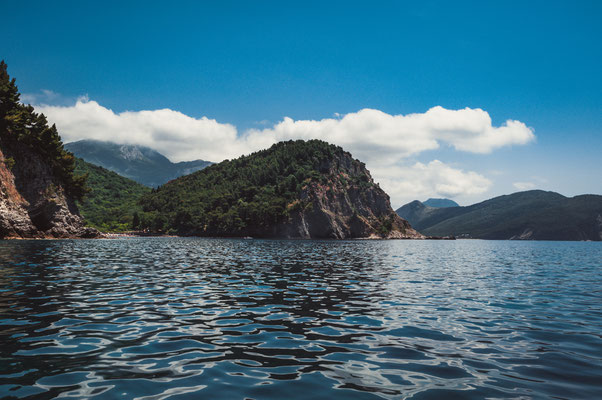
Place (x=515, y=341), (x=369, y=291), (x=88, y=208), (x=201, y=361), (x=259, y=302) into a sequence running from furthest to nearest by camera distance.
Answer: (x=88, y=208), (x=369, y=291), (x=259, y=302), (x=515, y=341), (x=201, y=361)

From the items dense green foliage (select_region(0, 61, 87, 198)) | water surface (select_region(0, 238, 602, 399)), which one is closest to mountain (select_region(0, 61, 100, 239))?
dense green foliage (select_region(0, 61, 87, 198))

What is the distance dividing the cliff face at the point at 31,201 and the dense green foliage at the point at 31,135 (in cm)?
182

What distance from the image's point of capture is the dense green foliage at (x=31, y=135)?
7281 cm

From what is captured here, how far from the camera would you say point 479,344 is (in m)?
10.9

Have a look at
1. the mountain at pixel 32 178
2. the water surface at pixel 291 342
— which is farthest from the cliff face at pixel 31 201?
the water surface at pixel 291 342

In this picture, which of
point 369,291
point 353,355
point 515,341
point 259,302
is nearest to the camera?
point 353,355

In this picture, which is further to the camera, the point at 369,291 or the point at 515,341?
the point at 369,291

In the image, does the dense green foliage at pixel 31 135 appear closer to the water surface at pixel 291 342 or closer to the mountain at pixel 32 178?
the mountain at pixel 32 178

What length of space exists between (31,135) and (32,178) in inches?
400

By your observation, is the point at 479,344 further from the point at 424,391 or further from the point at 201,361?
the point at 201,361

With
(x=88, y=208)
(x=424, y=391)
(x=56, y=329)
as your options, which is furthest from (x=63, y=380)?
(x=88, y=208)

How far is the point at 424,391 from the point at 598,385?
13.4 ft

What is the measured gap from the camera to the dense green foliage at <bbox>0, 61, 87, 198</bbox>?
72.8 m

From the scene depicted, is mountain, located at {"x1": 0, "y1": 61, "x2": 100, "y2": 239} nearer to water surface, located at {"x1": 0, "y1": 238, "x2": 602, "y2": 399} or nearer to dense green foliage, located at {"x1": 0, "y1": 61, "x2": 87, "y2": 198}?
dense green foliage, located at {"x1": 0, "y1": 61, "x2": 87, "y2": 198}
